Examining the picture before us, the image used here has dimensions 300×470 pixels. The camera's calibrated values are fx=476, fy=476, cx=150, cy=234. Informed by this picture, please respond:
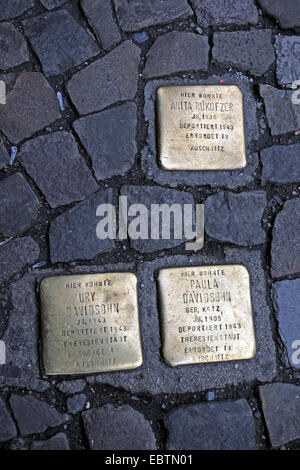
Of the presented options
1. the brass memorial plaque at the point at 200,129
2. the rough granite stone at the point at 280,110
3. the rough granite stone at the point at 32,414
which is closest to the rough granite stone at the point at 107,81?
the brass memorial plaque at the point at 200,129

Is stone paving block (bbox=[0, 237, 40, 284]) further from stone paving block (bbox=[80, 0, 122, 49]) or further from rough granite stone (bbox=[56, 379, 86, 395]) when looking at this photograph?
stone paving block (bbox=[80, 0, 122, 49])

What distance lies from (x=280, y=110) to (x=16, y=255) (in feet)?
3.28

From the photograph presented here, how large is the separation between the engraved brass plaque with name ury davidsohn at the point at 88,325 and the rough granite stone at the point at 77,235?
74 millimetres

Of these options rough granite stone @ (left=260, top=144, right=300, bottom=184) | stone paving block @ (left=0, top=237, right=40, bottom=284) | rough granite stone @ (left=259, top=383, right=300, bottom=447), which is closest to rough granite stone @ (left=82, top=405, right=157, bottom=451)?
rough granite stone @ (left=259, top=383, right=300, bottom=447)

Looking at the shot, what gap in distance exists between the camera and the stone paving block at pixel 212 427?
58.2 inches

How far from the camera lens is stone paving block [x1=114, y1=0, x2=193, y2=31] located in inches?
62.2

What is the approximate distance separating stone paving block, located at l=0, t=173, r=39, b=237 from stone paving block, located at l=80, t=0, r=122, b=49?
1.74ft

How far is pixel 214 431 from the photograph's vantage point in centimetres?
149

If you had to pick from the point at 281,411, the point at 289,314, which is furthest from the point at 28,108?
the point at 281,411

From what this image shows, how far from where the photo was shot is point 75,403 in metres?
1.46

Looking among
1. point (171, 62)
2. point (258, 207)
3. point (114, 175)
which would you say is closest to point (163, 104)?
point (171, 62)

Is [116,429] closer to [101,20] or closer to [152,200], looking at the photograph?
[152,200]

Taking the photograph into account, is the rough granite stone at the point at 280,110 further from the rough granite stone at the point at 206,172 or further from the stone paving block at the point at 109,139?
the stone paving block at the point at 109,139
